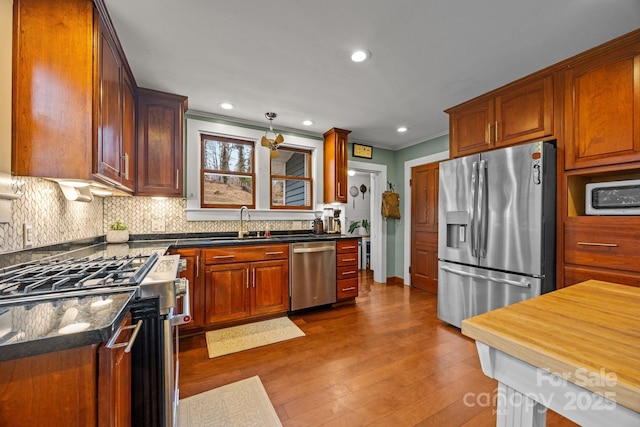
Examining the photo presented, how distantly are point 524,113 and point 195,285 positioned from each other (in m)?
3.48

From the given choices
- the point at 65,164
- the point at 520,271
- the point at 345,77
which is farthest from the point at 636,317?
the point at 65,164

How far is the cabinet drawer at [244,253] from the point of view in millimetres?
2664

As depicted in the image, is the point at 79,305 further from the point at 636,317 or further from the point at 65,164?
the point at 636,317

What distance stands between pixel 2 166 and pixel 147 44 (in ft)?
4.09

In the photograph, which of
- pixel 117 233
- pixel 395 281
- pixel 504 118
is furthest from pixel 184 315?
pixel 395 281

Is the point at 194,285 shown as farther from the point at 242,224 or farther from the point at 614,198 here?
the point at 614,198

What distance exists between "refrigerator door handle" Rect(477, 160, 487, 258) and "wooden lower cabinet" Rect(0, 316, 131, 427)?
2.72m

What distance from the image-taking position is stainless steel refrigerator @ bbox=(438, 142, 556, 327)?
2.11 metres

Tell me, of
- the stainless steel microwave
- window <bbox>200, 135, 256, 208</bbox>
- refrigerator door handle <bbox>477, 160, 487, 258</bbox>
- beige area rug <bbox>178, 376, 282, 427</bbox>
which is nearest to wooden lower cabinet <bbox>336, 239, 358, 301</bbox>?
window <bbox>200, 135, 256, 208</bbox>

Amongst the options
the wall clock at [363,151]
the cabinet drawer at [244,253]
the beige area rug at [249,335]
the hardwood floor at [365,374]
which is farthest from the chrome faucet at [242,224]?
the wall clock at [363,151]

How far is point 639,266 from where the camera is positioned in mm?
1706

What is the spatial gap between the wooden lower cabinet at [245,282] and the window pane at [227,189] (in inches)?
34.1

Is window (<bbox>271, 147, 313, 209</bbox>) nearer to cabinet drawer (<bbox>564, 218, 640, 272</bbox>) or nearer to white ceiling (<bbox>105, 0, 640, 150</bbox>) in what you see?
white ceiling (<bbox>105, 0, 640, 150</bbox>)

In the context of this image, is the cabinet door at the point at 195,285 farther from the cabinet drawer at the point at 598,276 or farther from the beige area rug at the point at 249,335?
the cabinet drawer at the point at 598,276
